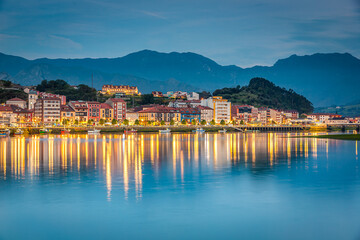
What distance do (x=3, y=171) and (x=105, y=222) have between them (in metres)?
16.3

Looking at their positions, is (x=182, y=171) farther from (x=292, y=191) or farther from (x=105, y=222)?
(x=105, y=222)

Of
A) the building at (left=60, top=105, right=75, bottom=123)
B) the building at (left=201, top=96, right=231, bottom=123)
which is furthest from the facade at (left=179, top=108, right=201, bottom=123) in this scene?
the building at (left=60, top=105, right=75, bottom=123)

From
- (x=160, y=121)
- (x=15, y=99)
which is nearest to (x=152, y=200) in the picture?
(x=160, y=121)

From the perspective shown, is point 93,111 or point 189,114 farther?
point 189,114

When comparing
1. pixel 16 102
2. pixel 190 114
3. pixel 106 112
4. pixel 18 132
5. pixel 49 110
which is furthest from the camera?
pixel 190 114

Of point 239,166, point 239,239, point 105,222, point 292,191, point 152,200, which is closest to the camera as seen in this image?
point 239,239

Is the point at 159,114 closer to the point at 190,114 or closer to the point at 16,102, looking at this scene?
the point at 190,114

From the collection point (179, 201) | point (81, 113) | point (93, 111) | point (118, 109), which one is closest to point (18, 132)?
point (81, 113)

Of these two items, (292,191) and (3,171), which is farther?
(3,171)

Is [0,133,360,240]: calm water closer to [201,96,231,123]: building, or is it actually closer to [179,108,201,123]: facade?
[179,108,201,123]: facade

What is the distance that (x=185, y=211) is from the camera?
1733cm

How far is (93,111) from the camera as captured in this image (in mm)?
111938

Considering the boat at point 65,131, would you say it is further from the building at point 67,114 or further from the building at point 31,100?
the building at point 31,100

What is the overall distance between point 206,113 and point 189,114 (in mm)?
8462
